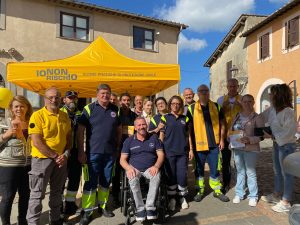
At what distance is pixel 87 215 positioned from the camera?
13.5ft

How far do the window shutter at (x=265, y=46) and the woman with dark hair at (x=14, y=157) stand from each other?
15.6 m

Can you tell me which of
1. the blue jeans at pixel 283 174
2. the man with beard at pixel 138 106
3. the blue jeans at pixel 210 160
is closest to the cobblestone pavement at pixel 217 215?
the blue jeans at pixel 283 174

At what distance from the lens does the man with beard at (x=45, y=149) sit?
3.43 meters

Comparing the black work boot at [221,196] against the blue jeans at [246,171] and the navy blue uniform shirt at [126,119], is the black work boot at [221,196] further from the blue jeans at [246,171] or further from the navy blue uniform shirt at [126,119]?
the navy blue uniform shirt at [126,119]

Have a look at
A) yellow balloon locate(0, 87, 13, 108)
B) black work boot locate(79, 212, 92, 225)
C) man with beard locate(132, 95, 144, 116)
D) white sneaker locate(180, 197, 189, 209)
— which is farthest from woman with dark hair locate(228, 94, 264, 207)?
yellow balloon locate(0, 87, 13, 108)

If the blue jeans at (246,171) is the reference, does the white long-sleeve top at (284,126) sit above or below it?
above

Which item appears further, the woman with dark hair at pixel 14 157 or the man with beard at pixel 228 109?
the man with beard at pixel 228 109

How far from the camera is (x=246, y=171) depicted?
188 inches

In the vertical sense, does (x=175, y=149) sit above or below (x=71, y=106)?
below

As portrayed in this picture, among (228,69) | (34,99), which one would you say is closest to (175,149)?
(34,99)

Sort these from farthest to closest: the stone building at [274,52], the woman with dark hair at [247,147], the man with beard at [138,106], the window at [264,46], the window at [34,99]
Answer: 1. the window at [264,46]
2. the window at [34,99]
3. the stone building at [274,52]
4. the man with beard at [138,106]
5. the woman with dark hair at [247,147]

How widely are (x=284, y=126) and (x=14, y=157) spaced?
3.61 meters

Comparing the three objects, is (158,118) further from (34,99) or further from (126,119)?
(34,99)

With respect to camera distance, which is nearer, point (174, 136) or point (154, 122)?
point (174, 136)
